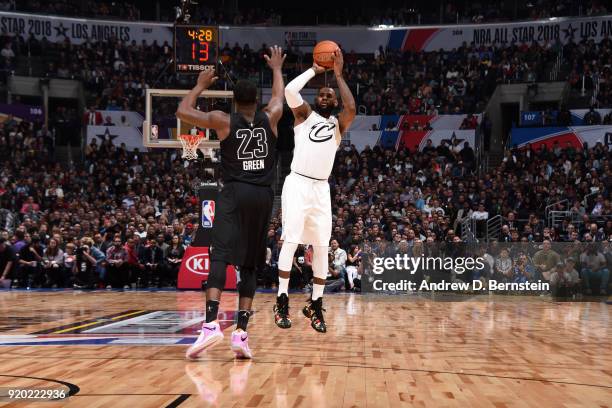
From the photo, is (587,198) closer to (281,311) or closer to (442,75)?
(442,75)

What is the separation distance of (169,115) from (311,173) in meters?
13.1

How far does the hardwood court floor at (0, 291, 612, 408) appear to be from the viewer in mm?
4953

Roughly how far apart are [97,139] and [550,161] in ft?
52.1

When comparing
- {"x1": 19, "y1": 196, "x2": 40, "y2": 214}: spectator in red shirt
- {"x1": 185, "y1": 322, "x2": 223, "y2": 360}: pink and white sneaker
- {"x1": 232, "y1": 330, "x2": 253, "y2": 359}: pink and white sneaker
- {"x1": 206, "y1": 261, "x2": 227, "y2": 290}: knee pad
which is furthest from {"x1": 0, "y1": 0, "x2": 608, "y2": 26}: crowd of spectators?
{"x1": 185, "y1": 322, "x2": 223, "y2": 360}: pink and white sneaker

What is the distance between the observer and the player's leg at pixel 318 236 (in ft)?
25.9

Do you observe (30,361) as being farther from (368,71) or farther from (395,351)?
(368,71)

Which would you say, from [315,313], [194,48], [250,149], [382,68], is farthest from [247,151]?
[382,68]

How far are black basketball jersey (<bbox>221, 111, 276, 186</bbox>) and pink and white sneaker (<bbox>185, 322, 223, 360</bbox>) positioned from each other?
3.97ft

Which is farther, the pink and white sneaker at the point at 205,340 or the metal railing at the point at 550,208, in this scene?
the metal railing at the point at 550,208

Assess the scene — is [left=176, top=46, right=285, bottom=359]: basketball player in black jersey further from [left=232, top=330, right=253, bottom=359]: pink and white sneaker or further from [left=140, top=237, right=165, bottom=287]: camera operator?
[left=140, top=237, right=165, bottom=287]: camera operator

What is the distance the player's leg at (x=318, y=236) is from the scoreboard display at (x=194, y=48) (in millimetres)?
10498

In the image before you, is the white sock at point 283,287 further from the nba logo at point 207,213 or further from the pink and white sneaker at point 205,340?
the nba logo at point 207,213

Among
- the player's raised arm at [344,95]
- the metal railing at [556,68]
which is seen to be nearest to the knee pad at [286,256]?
the player's raised arm at [344,95]

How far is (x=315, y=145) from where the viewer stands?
7.80 m
